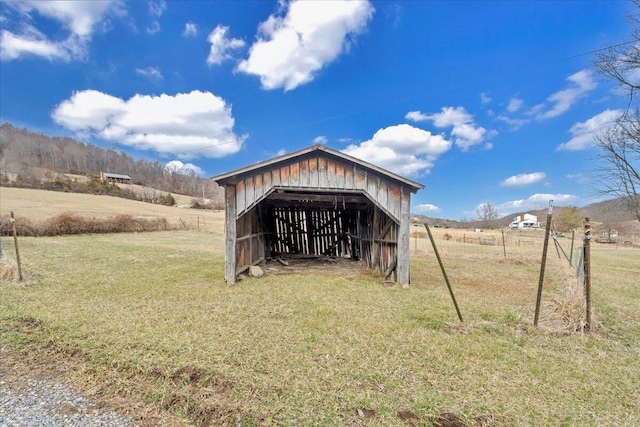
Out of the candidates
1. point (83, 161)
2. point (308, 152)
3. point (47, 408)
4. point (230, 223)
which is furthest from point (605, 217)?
point (83, 161)

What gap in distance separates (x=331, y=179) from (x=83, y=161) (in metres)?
88.3

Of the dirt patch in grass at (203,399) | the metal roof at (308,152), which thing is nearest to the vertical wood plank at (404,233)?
the metal roof at (308,152)

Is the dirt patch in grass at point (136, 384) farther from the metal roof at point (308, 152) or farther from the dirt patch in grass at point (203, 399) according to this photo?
the metal roof at point (308, 152)

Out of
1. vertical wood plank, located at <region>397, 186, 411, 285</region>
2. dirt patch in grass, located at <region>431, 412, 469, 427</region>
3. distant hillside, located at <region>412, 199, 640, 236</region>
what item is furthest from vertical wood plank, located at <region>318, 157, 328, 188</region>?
dirt patch in grass, located at <region>431, 412, 469, 427</region>

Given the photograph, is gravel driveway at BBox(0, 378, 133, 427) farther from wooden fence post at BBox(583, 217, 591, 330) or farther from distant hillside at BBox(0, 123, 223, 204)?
distant hillside at BBox(0, 123, 223, 204)

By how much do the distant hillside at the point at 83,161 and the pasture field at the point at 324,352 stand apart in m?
56.7

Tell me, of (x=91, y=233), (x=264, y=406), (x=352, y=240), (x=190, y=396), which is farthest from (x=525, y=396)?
(x=91, y=233)

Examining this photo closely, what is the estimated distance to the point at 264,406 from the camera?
9.11 feet

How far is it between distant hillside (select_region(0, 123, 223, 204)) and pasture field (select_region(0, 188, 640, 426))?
186 feet

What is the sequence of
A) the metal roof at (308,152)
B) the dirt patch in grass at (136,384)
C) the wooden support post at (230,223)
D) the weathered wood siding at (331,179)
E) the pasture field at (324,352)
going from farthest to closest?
the weathered wood siding at (331,179) → the wooden support post at (230,223) → the metal roof at (308,152) → the pasture field at (324,352) → the dirt patch in grass at (136,384)

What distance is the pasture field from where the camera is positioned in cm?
280

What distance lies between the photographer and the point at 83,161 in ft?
239

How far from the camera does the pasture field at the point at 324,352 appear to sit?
280 cm

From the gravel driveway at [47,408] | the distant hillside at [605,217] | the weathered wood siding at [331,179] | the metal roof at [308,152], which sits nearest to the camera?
the gravel driveway at [47,408]
